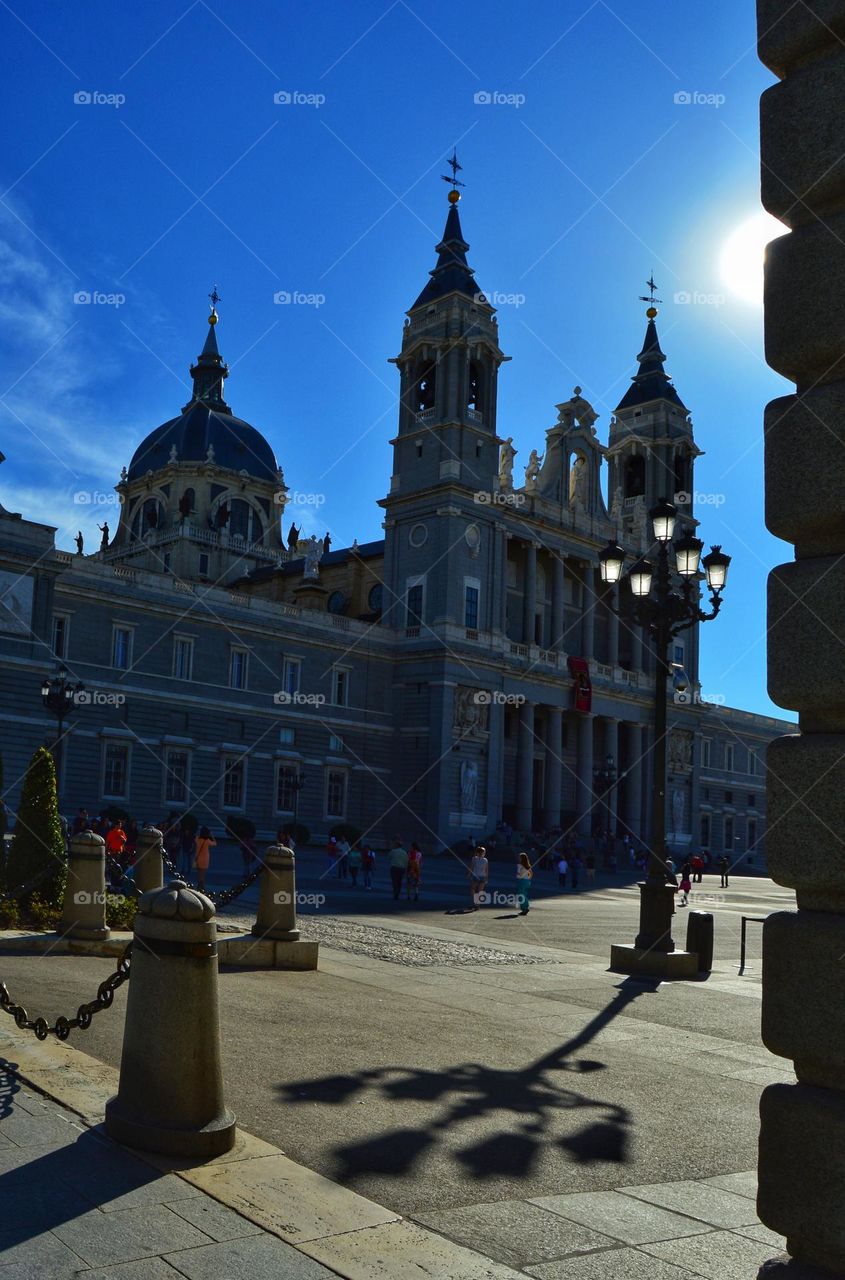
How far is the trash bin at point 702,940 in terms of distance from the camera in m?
15.6

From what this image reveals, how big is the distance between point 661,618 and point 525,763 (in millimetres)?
42414

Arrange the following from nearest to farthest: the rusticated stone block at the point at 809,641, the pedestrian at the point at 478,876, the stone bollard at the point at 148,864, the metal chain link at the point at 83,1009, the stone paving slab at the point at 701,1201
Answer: the rusticated stone block at the point at 809,641, the stone paving slab at the point at 701,1201, the metal chain link at the point at 83,1009, the stone bollard at the point at 148,864, the pedestrian at the point at 478,876

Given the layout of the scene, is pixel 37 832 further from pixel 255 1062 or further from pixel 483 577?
pixel 483 577

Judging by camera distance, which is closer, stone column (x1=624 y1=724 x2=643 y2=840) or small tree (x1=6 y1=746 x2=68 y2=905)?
small tree (x1=6 y1=746 x2=68 y2=905)

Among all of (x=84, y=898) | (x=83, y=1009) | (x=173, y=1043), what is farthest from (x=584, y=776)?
(x=173, y=1043)

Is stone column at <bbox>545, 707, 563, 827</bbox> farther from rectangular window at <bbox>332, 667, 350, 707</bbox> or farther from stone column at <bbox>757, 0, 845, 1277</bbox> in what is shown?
stone column at <bbox>757, 0, 845, 1277</bbox>

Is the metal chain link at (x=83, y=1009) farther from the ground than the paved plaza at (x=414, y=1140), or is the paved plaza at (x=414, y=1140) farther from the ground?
the metal chain link at (x=83, y=1009)

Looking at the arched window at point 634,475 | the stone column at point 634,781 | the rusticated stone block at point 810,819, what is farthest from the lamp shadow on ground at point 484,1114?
the arched window at point 634,475

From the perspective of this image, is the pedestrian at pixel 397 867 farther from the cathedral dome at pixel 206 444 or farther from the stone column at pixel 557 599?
the cathedral dome at pixel 206 444

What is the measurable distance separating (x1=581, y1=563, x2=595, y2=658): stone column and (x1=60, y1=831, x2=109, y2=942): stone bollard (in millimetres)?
53660

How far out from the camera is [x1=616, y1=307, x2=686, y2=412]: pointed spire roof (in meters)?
75.7

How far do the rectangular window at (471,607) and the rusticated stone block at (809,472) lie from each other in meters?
52.6

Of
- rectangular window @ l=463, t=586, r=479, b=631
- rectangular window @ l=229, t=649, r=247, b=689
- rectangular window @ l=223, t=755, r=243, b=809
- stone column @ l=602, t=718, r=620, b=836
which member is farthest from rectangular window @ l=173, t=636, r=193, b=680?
stone column @ l=602, t=718, r=620, b=836

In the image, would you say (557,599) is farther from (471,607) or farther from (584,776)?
(584,776)
